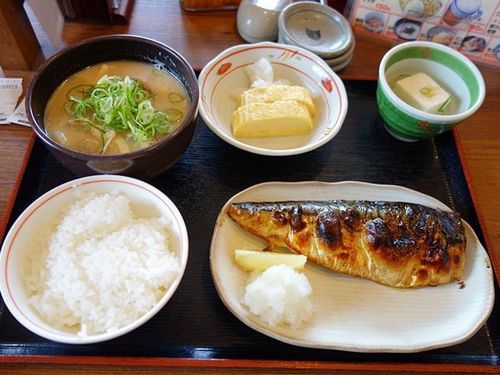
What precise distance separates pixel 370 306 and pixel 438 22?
56.5 inches

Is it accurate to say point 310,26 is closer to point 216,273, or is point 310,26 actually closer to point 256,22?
point 256,22

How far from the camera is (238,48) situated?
193 centimetres

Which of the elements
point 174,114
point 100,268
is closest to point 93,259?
point 100,268

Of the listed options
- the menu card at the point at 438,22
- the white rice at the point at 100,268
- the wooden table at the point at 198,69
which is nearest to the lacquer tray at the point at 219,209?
the wooden table at the point at 198,69

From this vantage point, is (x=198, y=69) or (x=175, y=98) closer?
(x=175, y=98)

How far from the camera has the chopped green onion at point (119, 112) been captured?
1.57 m

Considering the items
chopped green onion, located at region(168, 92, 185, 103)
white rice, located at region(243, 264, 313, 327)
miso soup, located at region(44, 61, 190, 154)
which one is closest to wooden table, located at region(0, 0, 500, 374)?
white rice, located at region(243, 264, 313, 327)

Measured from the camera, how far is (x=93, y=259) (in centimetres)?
132

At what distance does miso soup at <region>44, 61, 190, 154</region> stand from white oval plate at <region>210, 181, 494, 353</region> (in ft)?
1.34

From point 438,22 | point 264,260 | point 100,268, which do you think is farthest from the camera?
point 438,22

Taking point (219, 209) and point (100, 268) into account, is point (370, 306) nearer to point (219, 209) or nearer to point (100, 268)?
point (219, 209)

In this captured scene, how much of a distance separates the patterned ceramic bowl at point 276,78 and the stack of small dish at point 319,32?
110 mm

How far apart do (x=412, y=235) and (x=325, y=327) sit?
0.44 m

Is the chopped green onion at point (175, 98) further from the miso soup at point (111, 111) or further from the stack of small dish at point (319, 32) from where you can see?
the stack of small dish at point (319, 32)
